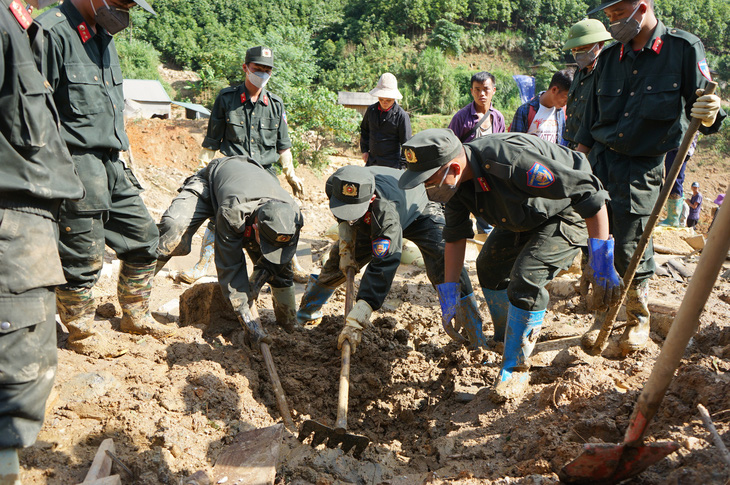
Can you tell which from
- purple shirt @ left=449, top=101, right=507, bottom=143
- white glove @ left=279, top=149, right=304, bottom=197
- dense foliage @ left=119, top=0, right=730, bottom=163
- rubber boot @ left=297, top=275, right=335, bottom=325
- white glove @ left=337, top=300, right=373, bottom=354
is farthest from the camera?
dense foliage @ left=119, top=0, right=730, bottom=163

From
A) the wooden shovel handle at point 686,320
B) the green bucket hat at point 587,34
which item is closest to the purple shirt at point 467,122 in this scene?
the green bucket hat at point 587,34

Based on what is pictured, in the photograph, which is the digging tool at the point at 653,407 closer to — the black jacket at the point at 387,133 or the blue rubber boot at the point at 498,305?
the blue rubber boot at the point at 498,305

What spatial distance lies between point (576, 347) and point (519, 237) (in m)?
0.85

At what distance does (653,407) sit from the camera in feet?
6.07

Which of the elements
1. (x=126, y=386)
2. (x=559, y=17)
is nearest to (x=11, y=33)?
(x=126, y=386)

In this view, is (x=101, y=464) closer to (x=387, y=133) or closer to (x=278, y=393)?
(x=278, y=393)

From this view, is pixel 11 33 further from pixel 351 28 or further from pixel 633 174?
pixel 351 28

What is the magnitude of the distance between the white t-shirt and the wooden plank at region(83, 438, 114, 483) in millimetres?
4193

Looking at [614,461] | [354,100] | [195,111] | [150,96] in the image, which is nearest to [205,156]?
[614,461]

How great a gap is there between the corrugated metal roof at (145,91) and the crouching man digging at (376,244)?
20157mm

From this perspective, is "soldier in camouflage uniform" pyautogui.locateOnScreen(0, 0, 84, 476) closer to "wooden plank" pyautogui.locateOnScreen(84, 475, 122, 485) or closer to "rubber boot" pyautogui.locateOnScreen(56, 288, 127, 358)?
"wooden plank" pyautogui.locateOnScreen(84, 475, 122, 485)

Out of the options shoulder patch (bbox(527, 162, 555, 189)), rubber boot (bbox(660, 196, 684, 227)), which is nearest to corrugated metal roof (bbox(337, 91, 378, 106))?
rubber boot (bbox(660, 196, 684, 227))

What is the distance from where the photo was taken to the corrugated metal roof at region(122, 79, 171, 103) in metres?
21.9

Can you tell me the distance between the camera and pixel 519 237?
10.8ft
